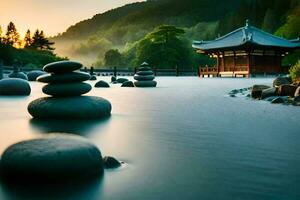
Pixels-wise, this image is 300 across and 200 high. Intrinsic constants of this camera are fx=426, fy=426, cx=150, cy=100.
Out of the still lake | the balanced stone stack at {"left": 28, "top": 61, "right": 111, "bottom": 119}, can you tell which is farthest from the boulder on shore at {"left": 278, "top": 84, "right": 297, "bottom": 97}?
the balanced stone stack at {"left": 28, "top": 61, "right": 111, "bottom": 119}

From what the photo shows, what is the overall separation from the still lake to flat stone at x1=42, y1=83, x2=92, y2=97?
79 centimetres

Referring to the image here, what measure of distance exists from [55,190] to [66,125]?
4012mm

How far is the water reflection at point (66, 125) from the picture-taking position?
6.87 metres

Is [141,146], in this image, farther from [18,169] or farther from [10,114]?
[10,114]

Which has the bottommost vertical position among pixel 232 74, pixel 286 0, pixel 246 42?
pixel 232 74

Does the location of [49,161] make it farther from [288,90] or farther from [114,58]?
[114,58]

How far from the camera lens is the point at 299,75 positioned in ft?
61.0

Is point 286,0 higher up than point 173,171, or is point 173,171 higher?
point 286,0

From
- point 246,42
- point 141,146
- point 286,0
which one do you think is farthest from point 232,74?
point 141,146

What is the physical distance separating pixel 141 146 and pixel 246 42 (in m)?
37.1

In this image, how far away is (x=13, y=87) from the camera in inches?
655

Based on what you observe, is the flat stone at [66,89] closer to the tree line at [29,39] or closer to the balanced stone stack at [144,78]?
the balanced stone stack at [144,78]

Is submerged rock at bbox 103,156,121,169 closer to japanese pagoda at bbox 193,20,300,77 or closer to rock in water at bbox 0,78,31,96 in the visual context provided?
rock in water at bbox 0,78,31,96

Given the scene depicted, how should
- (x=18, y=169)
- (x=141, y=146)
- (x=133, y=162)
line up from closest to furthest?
(x=18, y=169), (x=133, y=162), (x=141, y=146)
